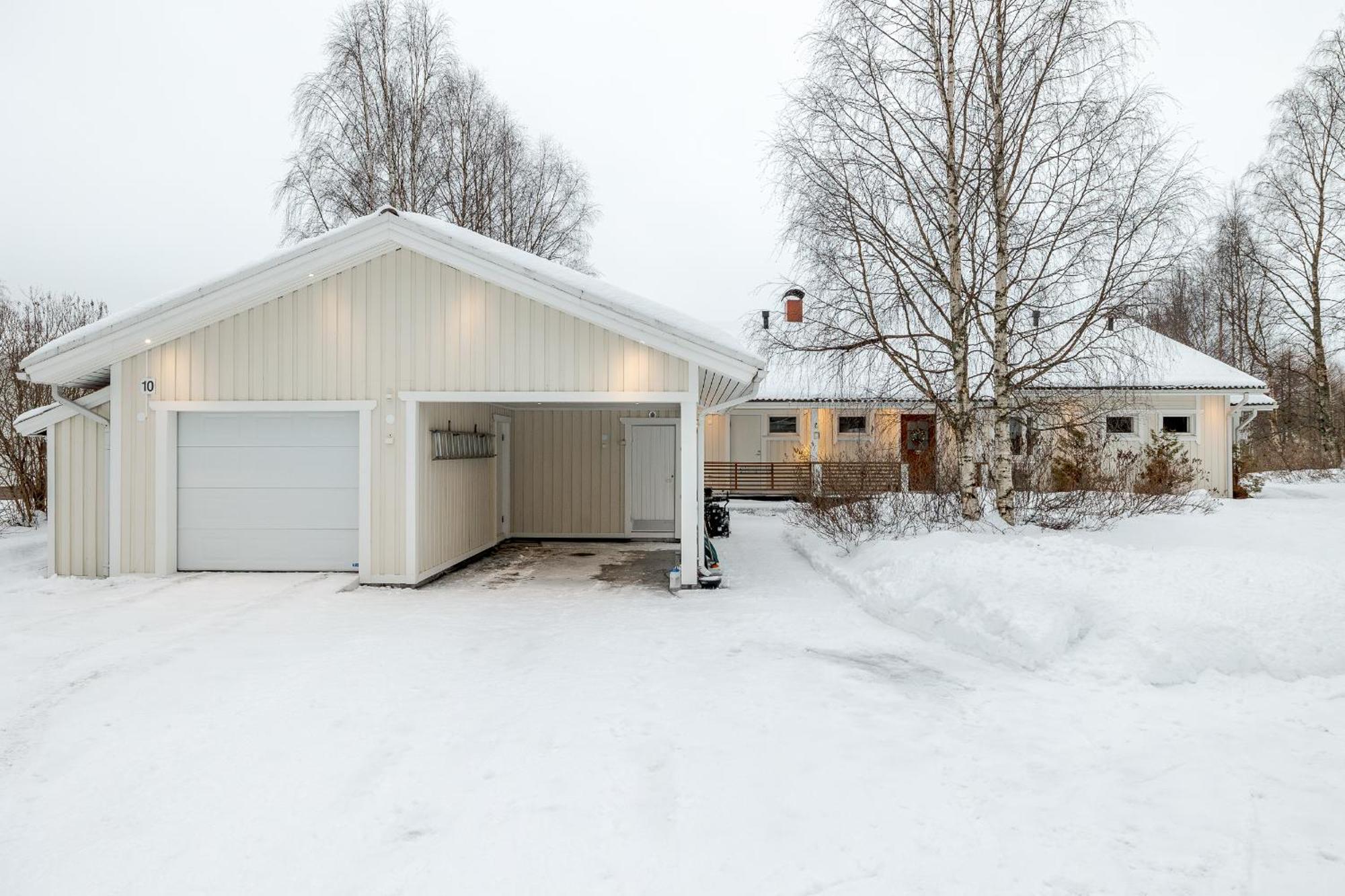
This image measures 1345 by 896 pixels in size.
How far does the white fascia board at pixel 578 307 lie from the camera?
26.5 feet

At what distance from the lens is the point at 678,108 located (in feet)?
342

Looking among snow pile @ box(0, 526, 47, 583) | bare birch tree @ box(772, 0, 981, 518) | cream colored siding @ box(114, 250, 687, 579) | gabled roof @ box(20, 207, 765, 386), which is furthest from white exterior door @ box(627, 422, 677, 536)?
snow pile @ box(0, 526, 47, 583)

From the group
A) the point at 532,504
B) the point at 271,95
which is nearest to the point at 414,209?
the point at 532,504

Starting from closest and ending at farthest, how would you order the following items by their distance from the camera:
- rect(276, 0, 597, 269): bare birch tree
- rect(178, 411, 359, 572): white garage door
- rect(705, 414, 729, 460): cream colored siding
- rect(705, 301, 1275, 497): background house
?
rect(178, 411, 359, 572): white garage door < rect(705, 301, 1275, 497): background house < rect(276, 0, 597, 269): bare birch tree < rect(705, 414, 729, 460): cream colored siding

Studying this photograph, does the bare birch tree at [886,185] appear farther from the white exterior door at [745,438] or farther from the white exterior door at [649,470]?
the white exterior door at [745,438]

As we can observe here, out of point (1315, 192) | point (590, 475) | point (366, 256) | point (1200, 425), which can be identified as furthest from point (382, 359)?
point (1315, 192)

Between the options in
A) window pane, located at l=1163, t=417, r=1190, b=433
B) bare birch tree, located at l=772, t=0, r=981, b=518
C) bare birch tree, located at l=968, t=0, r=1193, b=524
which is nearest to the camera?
bare birch tree, located at l=968, t=0, r=1193, b=524

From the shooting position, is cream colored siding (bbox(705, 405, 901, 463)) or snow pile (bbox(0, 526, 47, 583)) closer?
snow pile (bbox(0, 526, 47, 583))

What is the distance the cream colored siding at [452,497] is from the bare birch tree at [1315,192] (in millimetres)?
20360

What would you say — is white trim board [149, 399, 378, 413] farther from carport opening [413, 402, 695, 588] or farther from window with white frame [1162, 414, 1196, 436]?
window with white frame [1162, 414, 1196, 436]

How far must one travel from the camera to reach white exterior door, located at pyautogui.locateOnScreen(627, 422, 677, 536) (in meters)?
13.3

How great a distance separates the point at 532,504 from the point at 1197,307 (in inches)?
1324

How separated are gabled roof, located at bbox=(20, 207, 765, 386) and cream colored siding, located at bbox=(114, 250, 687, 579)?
0.69 feet

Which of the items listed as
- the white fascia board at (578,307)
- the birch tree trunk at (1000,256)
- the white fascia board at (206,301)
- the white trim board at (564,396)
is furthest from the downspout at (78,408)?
the birch tree trunk at (1000,256)
